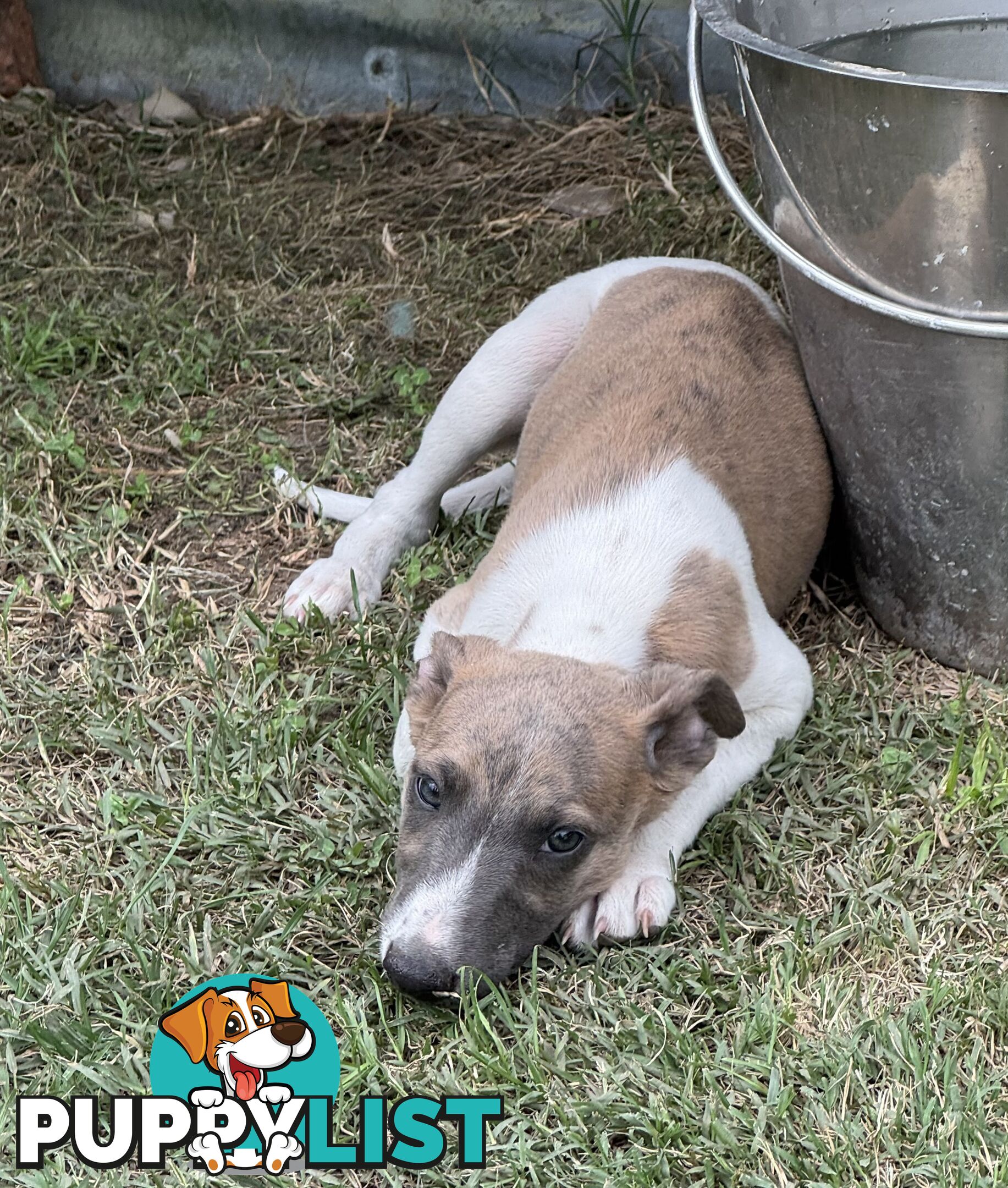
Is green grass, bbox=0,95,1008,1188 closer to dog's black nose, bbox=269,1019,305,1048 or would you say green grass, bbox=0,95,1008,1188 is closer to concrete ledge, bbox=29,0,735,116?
dog's black nose, bbox=269,1019,305,1048

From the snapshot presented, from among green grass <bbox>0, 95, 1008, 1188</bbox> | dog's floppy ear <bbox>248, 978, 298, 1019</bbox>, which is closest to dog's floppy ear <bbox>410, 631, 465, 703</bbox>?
green grass <bbox>0, 95, 1008, 1188</bbox>

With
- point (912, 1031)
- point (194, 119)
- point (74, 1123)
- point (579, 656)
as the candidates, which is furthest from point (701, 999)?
point (194, 119)

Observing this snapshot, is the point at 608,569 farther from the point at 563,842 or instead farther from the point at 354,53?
the point at 354,53

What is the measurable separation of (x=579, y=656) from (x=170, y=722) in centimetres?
133

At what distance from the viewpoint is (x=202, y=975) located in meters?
3.44

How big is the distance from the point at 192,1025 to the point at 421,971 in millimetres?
567

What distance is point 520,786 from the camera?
3215mm

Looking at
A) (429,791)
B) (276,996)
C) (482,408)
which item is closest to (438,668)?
(429,791)

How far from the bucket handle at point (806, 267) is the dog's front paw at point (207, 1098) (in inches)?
99.2

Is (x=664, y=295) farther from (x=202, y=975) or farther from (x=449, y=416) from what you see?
(x=202, y=975)

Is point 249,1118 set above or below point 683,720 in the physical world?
below

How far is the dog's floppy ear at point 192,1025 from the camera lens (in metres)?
3.21

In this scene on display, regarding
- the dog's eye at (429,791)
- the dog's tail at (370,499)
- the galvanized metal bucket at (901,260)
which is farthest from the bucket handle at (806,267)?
the dog's eye at (429,791)

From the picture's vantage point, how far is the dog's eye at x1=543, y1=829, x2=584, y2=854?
328 cm
